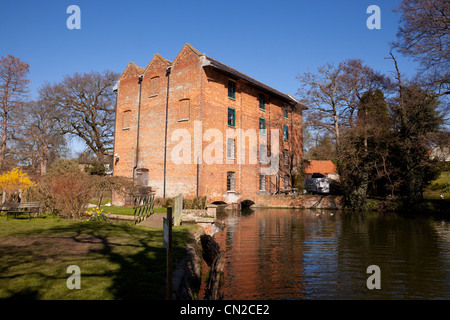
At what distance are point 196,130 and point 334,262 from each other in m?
14.3

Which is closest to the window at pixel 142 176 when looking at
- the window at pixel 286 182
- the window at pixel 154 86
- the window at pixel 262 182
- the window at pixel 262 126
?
the window at pixel 154 86

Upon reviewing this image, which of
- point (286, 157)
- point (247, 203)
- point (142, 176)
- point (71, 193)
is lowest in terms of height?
point (247, 203)

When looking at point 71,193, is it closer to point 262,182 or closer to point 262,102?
point 262,182

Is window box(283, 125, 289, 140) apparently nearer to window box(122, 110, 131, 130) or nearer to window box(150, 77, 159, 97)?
window box(150, 77, 159, 97)

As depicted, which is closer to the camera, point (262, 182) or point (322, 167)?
point (262, 182)

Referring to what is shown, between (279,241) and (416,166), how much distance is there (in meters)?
13.7

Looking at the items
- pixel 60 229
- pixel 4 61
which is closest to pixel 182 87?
pixel 60 229

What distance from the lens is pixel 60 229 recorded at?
8.69 m

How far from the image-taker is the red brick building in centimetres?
2014

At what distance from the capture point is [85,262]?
5.34 meters

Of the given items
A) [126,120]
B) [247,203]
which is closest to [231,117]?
[247,203]

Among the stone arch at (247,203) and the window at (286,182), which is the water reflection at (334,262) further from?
the window at (286,182)
